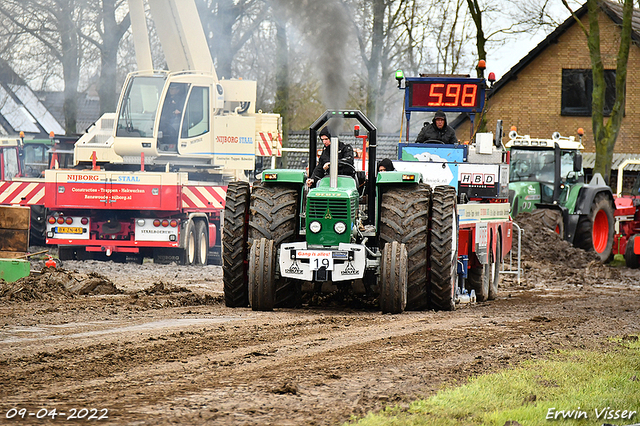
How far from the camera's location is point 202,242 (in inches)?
739

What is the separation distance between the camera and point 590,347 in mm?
8305

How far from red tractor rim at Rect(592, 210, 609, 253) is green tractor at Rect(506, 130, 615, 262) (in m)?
0.72

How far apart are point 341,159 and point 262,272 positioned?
1839 mm

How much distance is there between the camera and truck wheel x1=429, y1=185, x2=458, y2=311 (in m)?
10.4

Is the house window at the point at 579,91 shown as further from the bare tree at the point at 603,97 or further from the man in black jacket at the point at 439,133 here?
the man in black jacket at the point at 439,133

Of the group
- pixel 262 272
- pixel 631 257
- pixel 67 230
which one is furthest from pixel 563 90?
pixel 262 272

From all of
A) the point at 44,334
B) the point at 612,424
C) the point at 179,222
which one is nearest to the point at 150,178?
the point at 179,222

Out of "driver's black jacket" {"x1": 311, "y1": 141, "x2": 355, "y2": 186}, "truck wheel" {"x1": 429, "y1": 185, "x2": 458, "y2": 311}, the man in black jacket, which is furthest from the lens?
the man in black jacket

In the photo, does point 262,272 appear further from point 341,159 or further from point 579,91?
point 579,91

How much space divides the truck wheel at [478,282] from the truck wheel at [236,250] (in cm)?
389

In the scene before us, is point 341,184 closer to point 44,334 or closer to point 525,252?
point 44,334

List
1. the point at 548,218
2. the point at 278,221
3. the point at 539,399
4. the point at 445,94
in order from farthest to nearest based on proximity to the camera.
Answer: the point at 548,218 < the point at 445,94 < the point at 278,221 < the point at 539,399

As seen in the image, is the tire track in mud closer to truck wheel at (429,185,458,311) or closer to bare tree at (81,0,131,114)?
truck wheel at (429,185,458,311)

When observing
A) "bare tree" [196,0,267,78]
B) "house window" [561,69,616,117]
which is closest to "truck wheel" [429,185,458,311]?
"bare tree" [196,0,267,78]
